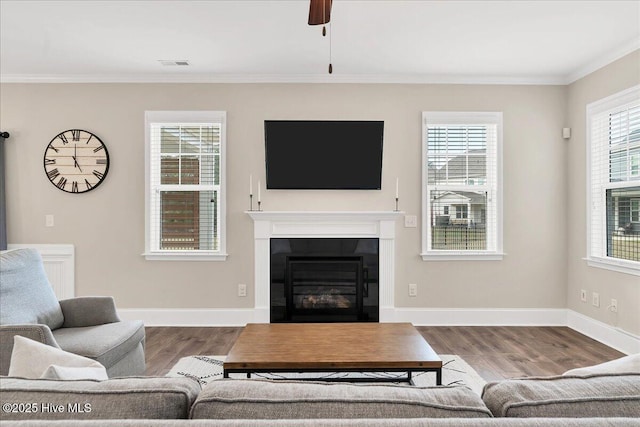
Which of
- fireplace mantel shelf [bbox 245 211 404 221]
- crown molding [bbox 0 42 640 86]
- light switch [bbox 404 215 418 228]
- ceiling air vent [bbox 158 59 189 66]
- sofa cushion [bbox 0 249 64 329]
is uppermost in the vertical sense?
ceiling air vent [bbox 158 59 189 66]

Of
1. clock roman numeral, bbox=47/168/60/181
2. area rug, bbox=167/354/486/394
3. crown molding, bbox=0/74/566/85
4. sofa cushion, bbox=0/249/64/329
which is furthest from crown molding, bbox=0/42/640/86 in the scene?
area rug, bbox=167/354/486/394

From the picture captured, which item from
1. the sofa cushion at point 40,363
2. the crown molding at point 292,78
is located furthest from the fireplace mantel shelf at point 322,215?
the sofa cushion at point 40,363

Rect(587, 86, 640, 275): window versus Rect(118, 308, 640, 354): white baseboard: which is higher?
Rect(587, 86, 640, 275): window

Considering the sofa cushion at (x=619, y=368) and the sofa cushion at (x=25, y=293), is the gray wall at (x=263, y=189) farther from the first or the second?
the sofa cushion at (x=619, y=368)

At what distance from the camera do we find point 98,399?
88 cm

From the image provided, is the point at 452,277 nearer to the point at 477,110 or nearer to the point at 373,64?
the point at 477,110

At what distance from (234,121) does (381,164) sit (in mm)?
1598

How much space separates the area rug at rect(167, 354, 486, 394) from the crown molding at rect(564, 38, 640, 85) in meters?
2.94

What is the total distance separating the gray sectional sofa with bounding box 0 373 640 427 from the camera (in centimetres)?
82

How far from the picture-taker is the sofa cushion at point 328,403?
0.85m

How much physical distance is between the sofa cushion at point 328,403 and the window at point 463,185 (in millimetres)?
3701

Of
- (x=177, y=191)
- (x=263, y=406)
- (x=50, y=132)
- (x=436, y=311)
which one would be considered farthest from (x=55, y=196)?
(x=263, y=406)

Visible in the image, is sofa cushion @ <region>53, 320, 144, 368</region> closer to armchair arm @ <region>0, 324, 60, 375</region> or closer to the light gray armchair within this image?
the light gray armchair

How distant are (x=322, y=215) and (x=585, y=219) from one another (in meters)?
2.58
